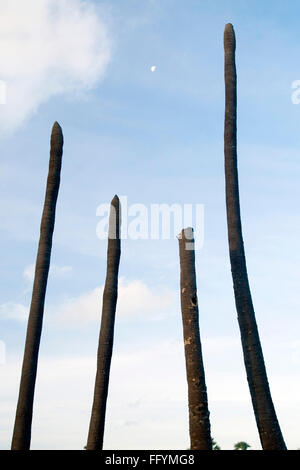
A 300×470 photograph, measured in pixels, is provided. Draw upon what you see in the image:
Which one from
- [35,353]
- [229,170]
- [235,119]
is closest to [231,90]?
[235,119]

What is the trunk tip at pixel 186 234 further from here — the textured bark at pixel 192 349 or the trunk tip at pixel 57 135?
the trunk tip at pixel 57 135

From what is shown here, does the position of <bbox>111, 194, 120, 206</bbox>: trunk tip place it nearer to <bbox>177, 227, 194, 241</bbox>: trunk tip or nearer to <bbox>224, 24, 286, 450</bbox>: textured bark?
<bbox>224, 24, 286, 450</bbox>: textured bark

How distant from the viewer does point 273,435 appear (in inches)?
617

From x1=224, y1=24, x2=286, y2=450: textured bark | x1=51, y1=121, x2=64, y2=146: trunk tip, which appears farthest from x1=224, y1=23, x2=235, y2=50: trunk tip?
x1=51, y1=121, x2=64, y2=146: trunk tip

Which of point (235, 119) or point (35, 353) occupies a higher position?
point (235, 119)

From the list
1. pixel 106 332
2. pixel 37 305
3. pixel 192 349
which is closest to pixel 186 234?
pixel 192 349

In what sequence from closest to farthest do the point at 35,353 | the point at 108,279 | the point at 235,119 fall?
the point at 35,353, the point at 235,119, the point at 108,279

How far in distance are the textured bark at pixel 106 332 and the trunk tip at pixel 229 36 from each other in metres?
6.76

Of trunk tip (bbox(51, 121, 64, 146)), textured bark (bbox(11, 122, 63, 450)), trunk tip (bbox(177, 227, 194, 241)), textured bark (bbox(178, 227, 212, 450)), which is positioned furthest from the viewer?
trunk tip (bbox(51, 121, 64, 146))

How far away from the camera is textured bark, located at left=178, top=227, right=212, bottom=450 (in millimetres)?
15156

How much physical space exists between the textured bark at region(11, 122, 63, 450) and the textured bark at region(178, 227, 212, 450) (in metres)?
5.12

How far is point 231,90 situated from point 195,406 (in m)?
10.7
